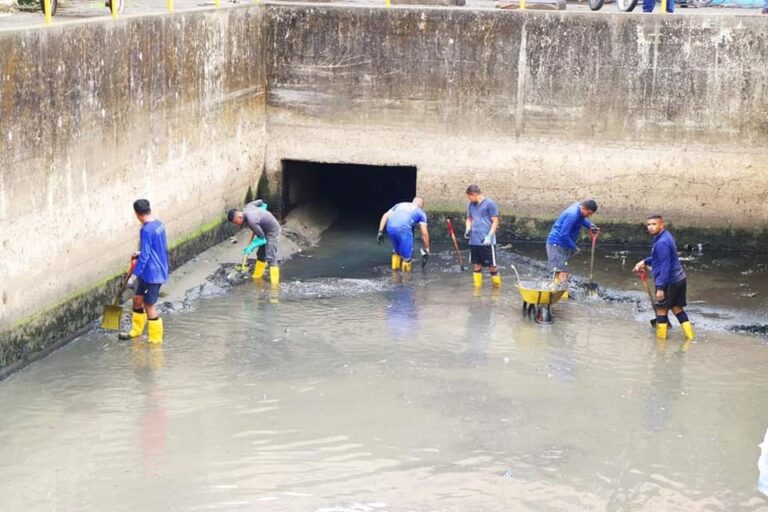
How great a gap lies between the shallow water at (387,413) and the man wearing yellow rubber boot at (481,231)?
79 centimetres

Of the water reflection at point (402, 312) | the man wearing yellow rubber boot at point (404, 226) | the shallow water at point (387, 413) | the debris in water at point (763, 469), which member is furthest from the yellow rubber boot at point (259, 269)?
the debris in water at point (763, 469)

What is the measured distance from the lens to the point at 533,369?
1259 cm

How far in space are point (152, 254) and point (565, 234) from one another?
17.6ft

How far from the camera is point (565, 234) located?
15.1 meters

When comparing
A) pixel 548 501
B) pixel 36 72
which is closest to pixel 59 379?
pixel 36 72

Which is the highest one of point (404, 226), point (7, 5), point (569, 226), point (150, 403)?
point (7, 5)

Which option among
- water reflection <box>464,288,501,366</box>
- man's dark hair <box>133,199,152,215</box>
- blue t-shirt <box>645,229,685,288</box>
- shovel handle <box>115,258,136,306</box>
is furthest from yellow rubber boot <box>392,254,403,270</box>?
man's dark hair <box>133,199,152,215</box>

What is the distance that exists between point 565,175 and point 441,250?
2.23m

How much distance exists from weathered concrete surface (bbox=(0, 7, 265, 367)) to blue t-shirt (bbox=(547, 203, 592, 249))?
16.5ft

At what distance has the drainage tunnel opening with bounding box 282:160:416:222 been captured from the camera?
64.3 ft

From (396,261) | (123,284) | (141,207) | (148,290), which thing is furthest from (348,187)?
(141,207)

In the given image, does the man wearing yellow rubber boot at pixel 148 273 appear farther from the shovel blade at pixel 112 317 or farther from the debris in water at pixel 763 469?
the debris in water at pixel 763 469

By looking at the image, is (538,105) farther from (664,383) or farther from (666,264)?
(664,383)

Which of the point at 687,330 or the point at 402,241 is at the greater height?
the point at 402,241
